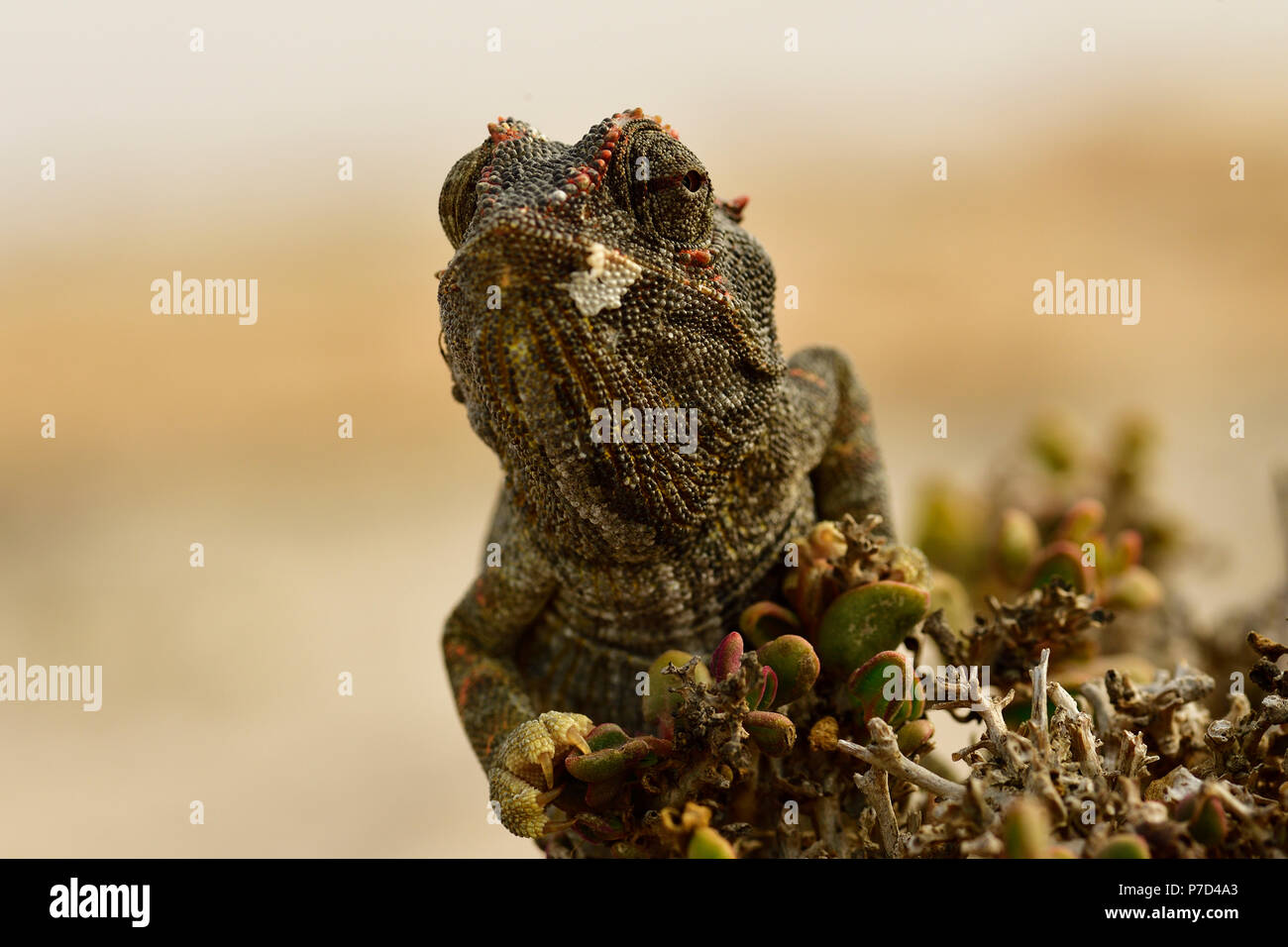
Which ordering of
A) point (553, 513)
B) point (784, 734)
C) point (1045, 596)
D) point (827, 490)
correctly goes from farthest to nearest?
point (827, 490)
point (1045, 596)
point (553, 513)
point (784, 734)

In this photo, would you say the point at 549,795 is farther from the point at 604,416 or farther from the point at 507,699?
the point at 604,416

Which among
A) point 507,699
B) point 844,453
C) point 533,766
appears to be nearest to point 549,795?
point 533,766

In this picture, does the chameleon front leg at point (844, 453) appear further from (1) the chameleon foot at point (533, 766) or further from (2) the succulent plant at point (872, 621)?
(1) the chameleon foot at point (533, 766)

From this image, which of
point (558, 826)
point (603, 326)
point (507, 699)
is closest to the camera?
point (603, 326)
